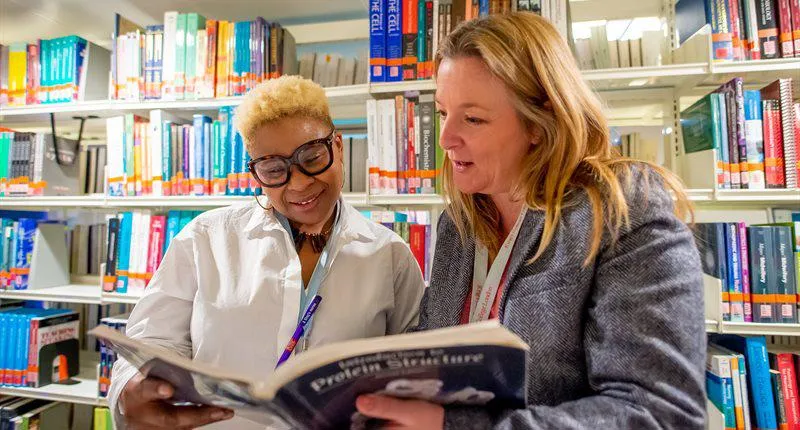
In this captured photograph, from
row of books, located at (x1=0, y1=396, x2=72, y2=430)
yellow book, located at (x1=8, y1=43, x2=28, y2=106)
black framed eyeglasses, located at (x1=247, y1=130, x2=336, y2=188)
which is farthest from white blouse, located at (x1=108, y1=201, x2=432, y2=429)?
yellow book, located at (x1=8, y1=43, x2=28, y2=106)

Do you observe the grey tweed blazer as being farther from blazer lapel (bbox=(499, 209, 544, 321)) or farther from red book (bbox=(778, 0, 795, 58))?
red book (bbox=(778, 0, 795, 58))

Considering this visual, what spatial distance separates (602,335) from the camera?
643mm

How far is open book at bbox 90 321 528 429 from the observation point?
50 centimetres

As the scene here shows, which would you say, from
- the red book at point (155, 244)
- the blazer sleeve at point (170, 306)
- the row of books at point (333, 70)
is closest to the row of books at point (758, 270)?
the row of books at point (333, 70)

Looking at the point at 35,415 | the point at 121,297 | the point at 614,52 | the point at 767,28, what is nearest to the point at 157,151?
the point at 121,297

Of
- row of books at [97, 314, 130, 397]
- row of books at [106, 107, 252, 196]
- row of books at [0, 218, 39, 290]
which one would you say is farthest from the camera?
row of books at [0, 218, 39, 290]

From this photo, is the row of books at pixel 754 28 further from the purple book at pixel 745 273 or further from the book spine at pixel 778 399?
the book spine at pixel 778 399

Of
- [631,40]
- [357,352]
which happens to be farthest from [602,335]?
[631,40]

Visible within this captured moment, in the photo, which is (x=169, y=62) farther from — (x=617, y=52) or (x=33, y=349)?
(x=617, y=52)

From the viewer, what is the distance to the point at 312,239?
48.5 inches

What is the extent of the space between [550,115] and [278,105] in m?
0.65

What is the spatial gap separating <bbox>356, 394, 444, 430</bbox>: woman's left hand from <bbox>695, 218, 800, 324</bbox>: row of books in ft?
5.17

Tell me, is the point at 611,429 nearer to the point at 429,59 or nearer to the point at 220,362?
the point at 220,362

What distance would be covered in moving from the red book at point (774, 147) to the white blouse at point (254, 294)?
142 centimetres
